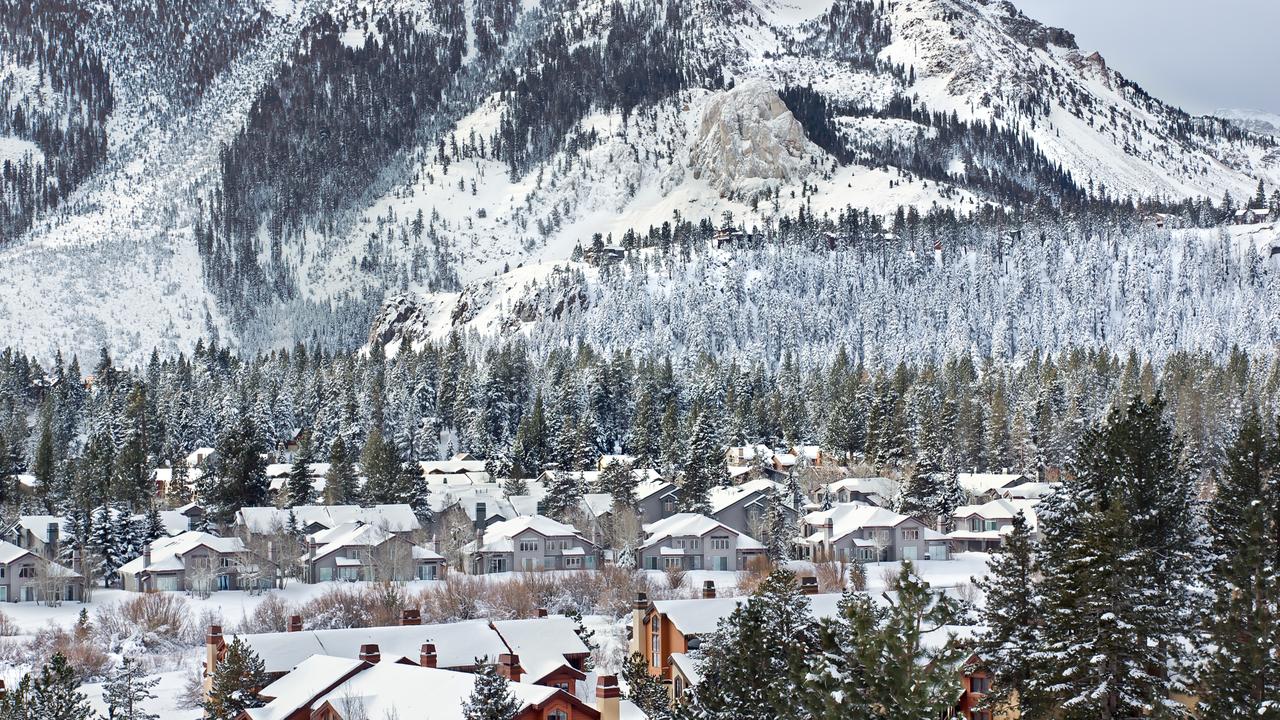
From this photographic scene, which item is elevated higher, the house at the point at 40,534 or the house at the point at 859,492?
the house at the point at 40,534

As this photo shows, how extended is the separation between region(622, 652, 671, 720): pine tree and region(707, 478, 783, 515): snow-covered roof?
46597 millimetres

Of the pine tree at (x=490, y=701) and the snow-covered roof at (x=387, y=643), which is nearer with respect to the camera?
the pine tree at (x=490, y=701)

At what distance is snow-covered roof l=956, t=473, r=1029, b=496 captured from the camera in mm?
120000

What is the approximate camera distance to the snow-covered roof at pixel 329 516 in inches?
3939

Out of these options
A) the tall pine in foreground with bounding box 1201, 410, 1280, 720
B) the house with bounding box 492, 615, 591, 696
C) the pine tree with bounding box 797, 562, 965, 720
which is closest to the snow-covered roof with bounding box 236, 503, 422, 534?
the house with bounding box 492, 615, 591, 696

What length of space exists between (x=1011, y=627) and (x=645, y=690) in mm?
14546

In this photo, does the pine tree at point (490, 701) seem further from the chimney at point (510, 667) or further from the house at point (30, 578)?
the house at point (30, 578)

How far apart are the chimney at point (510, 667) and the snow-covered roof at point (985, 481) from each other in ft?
228

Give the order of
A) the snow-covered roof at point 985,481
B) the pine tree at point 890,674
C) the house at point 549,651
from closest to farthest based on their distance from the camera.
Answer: the pine tree at point 890,674
the house at point 549,651
the snow-covered roof at point 985,481

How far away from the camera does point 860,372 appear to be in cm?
15462

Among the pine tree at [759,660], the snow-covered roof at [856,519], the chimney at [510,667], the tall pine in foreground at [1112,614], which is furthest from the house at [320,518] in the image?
the tall pine in foreground at [1112,614]

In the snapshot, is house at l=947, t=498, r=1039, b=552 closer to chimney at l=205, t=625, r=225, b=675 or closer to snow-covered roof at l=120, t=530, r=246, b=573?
snow-covered roof at l=120, t=530, r=246, b=573

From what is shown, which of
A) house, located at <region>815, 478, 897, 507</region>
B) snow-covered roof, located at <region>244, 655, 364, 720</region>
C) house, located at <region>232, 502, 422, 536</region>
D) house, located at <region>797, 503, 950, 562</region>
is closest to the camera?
snow-covered roof, located at <region>244, 655, 364, 720</region>

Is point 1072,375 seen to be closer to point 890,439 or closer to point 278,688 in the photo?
point 890,439
